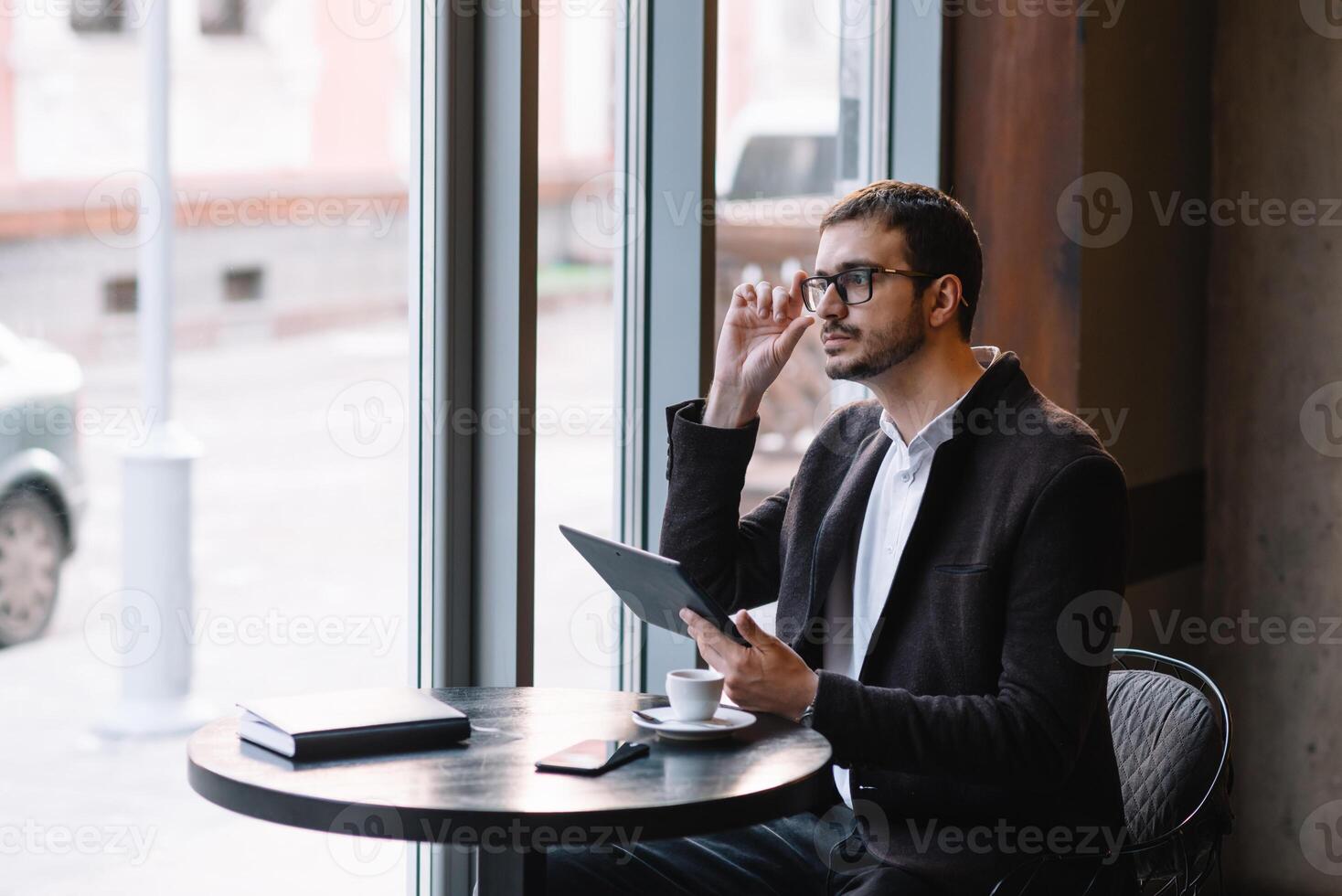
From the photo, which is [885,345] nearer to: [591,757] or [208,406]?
[591,757]

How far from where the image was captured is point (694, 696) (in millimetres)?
1826

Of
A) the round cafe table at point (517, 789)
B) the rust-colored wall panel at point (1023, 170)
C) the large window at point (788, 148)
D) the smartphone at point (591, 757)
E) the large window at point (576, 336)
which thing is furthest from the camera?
the rust-colored wall panel at point (1023, 170)

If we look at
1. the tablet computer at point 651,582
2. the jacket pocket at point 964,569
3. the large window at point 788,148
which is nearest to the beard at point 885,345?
the jacket pocket at point 964,569

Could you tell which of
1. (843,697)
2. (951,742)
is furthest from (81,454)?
(951,742)

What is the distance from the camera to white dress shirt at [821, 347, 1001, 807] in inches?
84.2

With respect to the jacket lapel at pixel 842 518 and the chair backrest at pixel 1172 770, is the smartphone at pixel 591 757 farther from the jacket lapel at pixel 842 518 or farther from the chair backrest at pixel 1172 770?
the chair backrest at pixel 1172 770

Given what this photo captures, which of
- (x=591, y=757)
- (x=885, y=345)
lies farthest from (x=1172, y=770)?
(x=591, y=757)

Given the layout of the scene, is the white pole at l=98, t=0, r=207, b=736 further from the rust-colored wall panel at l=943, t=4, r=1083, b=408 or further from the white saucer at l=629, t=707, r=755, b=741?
the rust-colored wall panel at l=943, t=4, r=1083, b=408

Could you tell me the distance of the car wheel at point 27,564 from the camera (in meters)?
1.92

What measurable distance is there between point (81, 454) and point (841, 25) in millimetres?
2290

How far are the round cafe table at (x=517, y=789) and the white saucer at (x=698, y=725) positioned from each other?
11mm

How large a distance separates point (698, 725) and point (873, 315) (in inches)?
28.0

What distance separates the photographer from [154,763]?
2.18 metres

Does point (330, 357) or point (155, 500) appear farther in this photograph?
point (330, 357)
